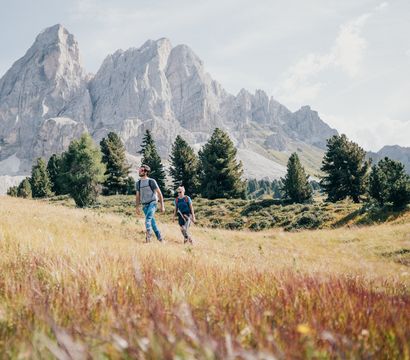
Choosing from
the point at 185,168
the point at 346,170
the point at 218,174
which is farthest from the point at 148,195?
the point at 185,168

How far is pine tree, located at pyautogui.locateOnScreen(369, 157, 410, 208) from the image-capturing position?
30531mm

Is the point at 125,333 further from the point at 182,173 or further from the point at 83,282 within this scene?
the point at 182,173

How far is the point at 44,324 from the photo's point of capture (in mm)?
1665

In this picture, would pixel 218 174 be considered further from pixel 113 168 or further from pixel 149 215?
pixel 149 215

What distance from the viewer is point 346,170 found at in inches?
1992

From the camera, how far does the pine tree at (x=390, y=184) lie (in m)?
30.5

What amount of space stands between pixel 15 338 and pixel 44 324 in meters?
0.13

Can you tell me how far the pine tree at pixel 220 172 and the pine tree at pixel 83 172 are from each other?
62.5ft

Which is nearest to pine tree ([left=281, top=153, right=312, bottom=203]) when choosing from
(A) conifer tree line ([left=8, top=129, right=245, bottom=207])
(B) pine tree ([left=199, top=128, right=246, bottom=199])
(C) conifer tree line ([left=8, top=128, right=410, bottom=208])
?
(C) conifer tree line ([left=8, top=128, right=410, bottom=208])

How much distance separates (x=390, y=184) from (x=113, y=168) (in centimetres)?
5303

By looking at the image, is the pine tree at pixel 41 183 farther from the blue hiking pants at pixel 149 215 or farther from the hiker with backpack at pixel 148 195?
the blue hiking pants at pixel 149 215

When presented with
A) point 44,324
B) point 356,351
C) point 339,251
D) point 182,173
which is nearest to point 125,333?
point 44,324

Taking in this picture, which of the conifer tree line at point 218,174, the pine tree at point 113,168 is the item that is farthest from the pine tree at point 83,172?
the pine tree at point 113,168

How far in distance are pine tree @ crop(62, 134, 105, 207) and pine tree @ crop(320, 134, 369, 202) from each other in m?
33.7
